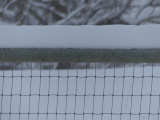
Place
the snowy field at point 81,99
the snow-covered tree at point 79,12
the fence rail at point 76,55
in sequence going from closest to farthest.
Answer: the fence rail at point 76,55 < the snowy field at point 81,99 < the snow-covered tree at point 79,12

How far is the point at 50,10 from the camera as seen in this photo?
6363 millimetres

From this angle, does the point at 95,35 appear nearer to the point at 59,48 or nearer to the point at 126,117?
the point at 59,48

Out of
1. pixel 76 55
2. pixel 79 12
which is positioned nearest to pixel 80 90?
pixel 76 55

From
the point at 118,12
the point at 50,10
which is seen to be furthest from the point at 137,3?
the point at 50,10

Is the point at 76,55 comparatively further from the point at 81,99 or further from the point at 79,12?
the point at 79,12

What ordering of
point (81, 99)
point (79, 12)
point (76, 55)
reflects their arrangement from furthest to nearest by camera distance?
point (79, 12) < point (81, 99) < point (76, 55)

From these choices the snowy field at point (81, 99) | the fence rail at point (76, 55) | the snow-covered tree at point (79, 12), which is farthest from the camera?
the snow-covered tree at point (79, 12)

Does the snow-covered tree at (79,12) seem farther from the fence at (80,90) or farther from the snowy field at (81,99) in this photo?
the snowy field at (81,99)

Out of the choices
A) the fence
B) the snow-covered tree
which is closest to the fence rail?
the fence

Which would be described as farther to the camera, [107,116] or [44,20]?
[44,20]

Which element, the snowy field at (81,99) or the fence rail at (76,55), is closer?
the fence rail at (76,55)

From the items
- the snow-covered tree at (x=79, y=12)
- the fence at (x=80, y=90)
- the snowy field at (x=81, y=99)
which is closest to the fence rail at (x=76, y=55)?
the fence at (x=80, y=90)

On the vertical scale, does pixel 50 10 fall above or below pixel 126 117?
above

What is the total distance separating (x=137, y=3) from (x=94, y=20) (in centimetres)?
93
